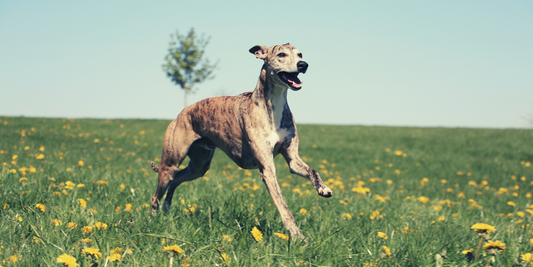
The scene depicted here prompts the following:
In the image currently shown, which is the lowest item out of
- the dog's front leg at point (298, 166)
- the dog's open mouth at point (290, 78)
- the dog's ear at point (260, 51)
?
the dog's front leg at point (298, 166)

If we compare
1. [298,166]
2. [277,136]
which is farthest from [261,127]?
[298,166]

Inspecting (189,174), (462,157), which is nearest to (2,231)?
(189,174)

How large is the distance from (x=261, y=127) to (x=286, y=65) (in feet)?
1.71

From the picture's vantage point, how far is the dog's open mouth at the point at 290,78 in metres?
2.80

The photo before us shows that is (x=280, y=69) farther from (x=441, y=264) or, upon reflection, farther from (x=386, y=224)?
(x=386, y=224)

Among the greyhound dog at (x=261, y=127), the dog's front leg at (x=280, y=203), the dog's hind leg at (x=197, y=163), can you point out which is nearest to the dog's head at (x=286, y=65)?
the greyhound dog at (x=261, y=127)

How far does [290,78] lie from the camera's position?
285cm

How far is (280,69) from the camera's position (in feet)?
9.29

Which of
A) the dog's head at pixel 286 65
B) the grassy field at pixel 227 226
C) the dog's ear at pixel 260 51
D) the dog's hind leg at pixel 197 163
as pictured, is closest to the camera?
the grassy field at pixel 227 226

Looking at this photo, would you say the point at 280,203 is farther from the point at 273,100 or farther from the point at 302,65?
the point at 302,65

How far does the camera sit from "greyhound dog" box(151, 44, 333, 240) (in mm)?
2844

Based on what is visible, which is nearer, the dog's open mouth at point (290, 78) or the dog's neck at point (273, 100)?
the dog's open mouth at point (290, 78)

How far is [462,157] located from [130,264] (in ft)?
47.9

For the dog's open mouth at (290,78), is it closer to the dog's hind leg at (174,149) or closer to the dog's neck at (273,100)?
the dog's neck at (273,100)
